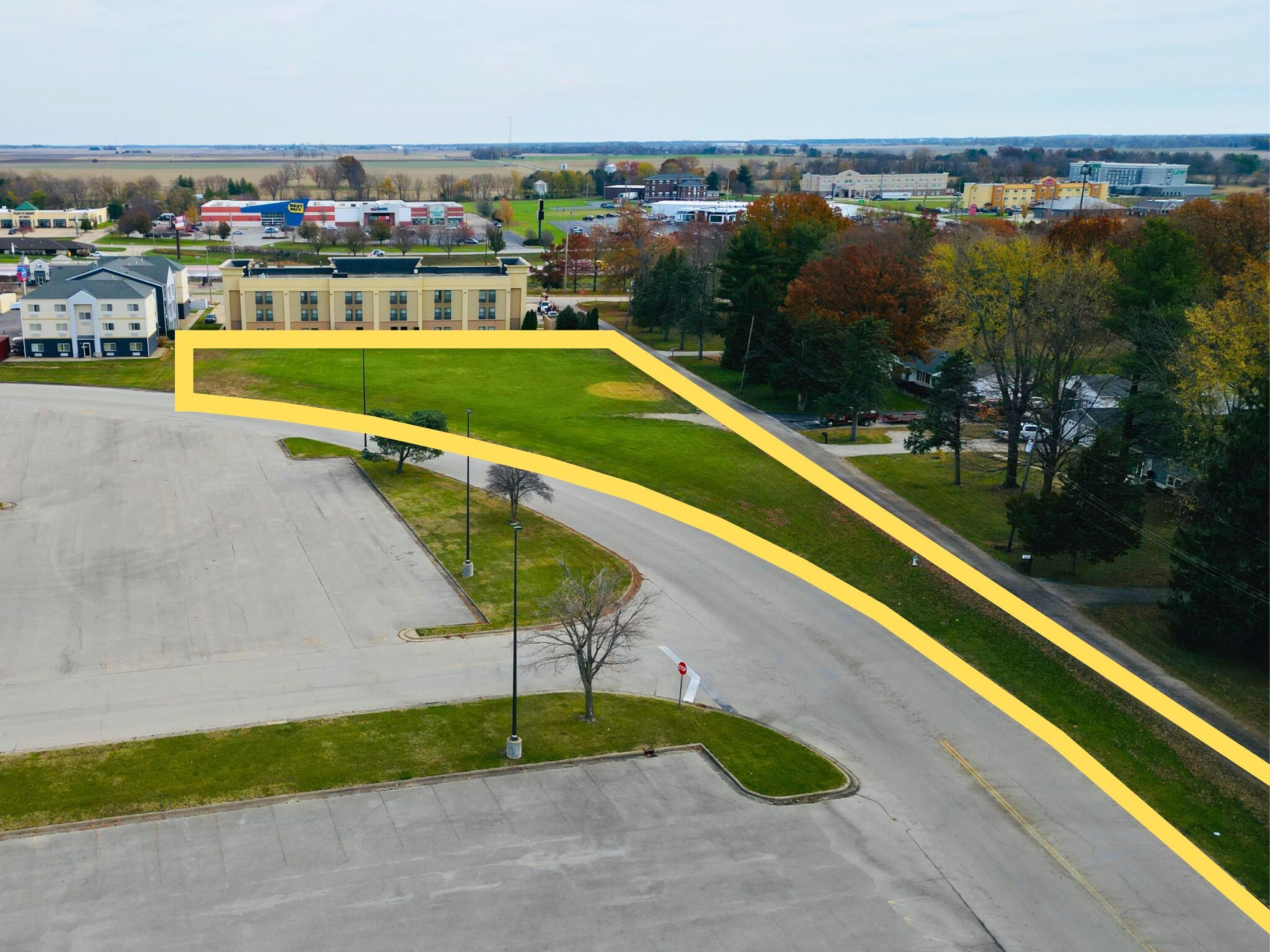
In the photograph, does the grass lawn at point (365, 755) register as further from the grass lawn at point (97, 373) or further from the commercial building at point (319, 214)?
the commercial building at point (319, 214)

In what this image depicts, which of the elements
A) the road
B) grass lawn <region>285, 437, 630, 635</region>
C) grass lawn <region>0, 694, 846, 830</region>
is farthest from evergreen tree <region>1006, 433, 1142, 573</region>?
grass lawn <region>0, 694, 846, 830</region>

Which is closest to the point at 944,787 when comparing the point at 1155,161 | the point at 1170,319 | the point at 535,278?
the point at 1170,319

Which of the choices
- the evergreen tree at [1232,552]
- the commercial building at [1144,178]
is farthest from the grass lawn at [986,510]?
the commercial building at [1144,178]

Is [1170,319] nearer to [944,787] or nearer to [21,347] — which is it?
[944,787]

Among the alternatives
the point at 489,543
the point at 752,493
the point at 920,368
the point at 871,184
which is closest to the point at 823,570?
the point at 752,493

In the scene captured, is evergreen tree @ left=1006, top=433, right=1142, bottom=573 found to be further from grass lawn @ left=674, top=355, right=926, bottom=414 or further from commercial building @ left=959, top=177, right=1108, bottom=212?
commercial building @ left=959, top=177, right=1108, bottom=212

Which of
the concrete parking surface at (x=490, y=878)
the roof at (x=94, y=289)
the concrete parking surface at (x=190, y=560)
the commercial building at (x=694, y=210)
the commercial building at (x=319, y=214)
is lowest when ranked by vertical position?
the concrete parking surface at (x=490, y=878)

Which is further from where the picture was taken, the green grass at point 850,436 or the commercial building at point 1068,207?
the commercial building at point 1068,207
